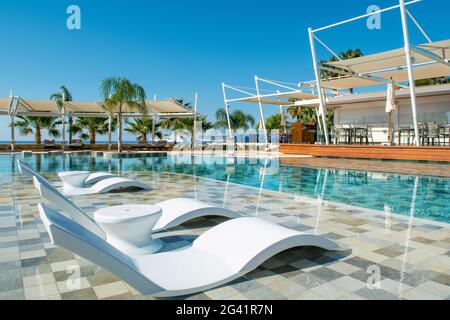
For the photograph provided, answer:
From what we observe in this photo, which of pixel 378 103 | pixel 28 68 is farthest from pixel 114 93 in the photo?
pixel 378 103

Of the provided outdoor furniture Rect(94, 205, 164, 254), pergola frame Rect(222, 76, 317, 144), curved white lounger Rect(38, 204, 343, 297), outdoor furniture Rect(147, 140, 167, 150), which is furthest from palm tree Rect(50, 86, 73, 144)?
curved white lounger Rect(38, 204, 343, 297)

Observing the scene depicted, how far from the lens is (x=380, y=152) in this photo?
13844 millimetres

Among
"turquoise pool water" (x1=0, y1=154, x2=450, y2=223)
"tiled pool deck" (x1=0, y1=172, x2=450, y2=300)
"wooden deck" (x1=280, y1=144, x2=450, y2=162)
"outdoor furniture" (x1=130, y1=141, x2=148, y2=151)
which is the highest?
"outdoor furniture" (x1=130, y1=141, x2=148, y2=151)

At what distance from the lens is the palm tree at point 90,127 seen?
30125 mm

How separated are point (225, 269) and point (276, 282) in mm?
482

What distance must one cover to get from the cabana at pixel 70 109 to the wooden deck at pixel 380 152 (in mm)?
11986

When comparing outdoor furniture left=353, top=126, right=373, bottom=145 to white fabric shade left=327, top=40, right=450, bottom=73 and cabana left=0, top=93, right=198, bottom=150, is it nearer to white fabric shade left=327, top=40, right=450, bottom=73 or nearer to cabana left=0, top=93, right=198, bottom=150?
white fabric shade left=327, top=40, right=450, bottom=73

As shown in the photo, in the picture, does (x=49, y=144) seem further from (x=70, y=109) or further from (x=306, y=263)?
(x=306, y=263)

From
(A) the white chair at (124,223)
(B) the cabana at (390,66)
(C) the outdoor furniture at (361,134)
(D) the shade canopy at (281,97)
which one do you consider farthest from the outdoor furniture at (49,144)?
(A) the white chair at (124,223)

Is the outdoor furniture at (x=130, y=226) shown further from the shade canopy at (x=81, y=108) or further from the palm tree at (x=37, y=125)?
the palm tree at (x=37, y=125)

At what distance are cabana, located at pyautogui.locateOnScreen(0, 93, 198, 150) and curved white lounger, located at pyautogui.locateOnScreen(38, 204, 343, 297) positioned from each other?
63.0ft

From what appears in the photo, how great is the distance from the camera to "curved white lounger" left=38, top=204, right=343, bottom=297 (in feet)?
7.73

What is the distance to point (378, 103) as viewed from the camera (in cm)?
2009
